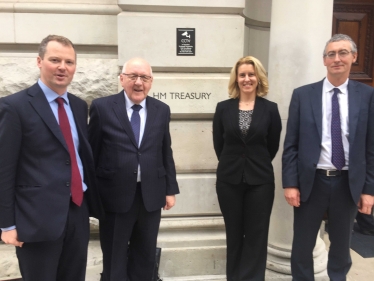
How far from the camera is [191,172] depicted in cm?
366

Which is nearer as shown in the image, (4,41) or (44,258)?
(44,258)

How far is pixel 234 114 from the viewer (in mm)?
2908

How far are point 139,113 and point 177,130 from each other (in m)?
1.05

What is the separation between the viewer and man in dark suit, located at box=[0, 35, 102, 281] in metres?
1.88

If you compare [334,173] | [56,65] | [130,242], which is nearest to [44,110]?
[56,65]

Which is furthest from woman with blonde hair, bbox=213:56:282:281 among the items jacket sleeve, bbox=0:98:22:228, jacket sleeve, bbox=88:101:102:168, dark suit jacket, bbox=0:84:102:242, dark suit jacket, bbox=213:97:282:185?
jacket sleeve, bbox=0:98:22:228

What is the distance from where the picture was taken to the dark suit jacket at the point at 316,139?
254cm

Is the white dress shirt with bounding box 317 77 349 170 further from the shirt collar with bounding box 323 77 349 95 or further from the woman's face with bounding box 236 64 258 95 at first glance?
the woman's face with bounding box 236 64 258 95

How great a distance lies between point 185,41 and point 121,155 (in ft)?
4.83

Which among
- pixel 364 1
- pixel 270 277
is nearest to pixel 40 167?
pixel 270 277

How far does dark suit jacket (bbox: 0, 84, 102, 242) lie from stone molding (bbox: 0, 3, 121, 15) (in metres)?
1.75

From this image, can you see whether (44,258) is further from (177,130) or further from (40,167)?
(177,130)

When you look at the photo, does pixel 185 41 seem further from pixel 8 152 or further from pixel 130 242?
pixel 8 152

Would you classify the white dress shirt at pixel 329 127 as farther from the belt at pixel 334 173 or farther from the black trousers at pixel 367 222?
the black trousers at pixel 367 222
